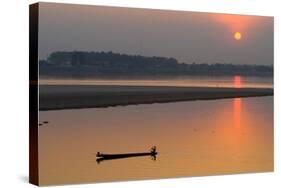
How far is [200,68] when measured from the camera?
13.0 metres

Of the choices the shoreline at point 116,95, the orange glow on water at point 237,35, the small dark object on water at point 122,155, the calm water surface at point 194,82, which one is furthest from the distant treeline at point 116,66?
the small dark object on water at point 122,155

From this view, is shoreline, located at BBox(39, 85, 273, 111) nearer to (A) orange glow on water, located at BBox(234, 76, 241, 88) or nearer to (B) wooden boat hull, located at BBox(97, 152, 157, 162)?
(A) orange glow on water, located at BBox(234, 76, 241, 88)

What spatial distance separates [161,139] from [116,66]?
4.87 ft

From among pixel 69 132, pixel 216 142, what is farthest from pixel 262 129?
pixel 69 132

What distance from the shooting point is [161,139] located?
40.9 feet

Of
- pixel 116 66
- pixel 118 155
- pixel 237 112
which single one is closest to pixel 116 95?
pixel 116 66

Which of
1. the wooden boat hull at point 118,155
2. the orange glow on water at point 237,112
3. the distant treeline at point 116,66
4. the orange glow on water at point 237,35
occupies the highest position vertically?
the orange glow on water at point 237,35

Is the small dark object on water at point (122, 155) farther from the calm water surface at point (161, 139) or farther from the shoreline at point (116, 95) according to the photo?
the shoreline at point (116, 95)

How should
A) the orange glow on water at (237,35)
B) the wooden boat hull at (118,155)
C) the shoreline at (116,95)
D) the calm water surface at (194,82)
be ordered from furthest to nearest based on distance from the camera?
the orange glow on water at (237,35) < the wooden boat hull at (118,155) < the calm water surface at (194,82) < the shoreline at (116,95)

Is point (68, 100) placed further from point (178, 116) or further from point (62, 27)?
point (178, 116)

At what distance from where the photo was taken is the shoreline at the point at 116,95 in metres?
11.6

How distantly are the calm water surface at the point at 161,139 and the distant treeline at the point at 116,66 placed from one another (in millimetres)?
558

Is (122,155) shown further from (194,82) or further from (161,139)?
(194,82)

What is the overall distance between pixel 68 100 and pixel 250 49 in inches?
147
